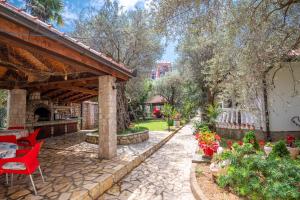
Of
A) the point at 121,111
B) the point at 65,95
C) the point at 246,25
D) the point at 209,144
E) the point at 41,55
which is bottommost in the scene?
→ the point at 209,144

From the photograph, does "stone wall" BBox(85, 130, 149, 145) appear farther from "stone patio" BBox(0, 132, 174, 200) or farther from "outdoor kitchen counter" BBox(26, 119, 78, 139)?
"outdoor kitchen counter" BBox(26, 119, 78, 139)

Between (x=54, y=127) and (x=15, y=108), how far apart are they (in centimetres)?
305

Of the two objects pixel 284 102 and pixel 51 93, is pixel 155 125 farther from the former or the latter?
pixel 284 102

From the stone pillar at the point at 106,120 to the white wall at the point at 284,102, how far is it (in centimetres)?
679

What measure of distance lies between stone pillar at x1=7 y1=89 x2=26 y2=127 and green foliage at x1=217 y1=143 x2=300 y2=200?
879 cm

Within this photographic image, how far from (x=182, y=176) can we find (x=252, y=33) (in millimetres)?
4304

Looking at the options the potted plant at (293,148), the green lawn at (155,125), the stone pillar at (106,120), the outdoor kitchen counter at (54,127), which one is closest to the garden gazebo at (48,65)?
the stone pillar at (106,120)

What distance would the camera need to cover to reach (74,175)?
4699mm

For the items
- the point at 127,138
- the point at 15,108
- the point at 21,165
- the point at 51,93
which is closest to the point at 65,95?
the point at 51,93

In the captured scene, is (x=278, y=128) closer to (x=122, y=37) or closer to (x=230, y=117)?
(x=230, y=117)

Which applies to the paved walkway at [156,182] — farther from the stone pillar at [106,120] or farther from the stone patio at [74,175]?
the stone pillar at [106,120]

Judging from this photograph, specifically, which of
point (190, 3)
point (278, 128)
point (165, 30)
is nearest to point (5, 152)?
point (165, 30)

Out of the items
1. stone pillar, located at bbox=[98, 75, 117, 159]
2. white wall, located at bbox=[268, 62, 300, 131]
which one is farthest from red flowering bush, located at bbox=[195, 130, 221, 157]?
white wall, located at bbox=[268, 62, 300, 131]

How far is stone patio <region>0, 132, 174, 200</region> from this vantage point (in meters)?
3.74
